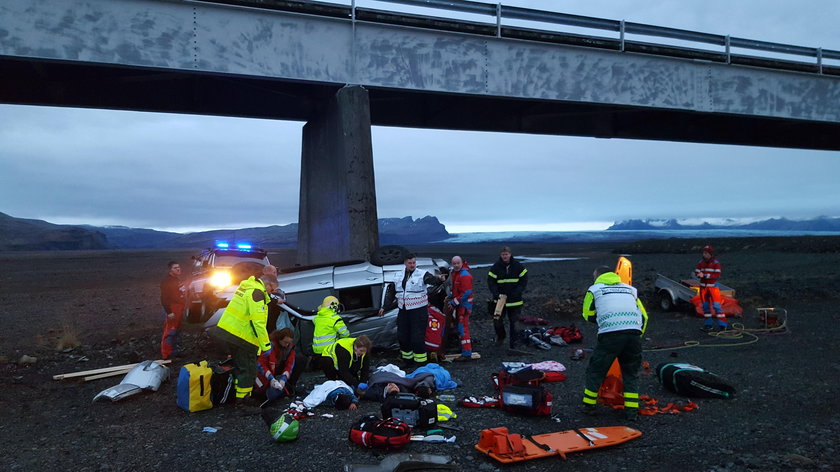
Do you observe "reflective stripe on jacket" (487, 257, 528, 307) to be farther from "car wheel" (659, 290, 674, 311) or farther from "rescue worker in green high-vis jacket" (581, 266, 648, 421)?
"car wheel" (659, 290, 674, 311)

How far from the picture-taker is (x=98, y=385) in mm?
8297

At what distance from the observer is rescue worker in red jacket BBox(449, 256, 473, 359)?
30.1 ft

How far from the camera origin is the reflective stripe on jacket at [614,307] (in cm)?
598

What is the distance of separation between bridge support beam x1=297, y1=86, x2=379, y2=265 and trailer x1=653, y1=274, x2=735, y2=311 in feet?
26.1

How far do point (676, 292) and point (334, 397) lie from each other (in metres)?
10.4

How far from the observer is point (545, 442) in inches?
203

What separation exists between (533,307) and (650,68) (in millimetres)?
7106

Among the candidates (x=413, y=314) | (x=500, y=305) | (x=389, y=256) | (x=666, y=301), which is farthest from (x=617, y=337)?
(x=666, y=301)

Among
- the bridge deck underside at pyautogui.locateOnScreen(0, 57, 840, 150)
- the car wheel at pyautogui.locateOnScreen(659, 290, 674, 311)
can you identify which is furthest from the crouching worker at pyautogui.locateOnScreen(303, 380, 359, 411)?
the car wheel at pyautogui.locateOnScreen(659, 290, 674, 311)

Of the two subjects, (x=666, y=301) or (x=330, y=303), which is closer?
(x=330, y=303)

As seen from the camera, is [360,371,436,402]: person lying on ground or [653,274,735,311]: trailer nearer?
[360,371,436,402]: person lying on ground

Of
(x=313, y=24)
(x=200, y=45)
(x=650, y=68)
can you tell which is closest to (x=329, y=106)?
(x=313, y=24)

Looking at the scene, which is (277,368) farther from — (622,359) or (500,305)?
(622,359)

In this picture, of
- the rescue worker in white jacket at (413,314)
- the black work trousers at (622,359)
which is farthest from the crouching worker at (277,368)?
the black work trousers at (622,359)
